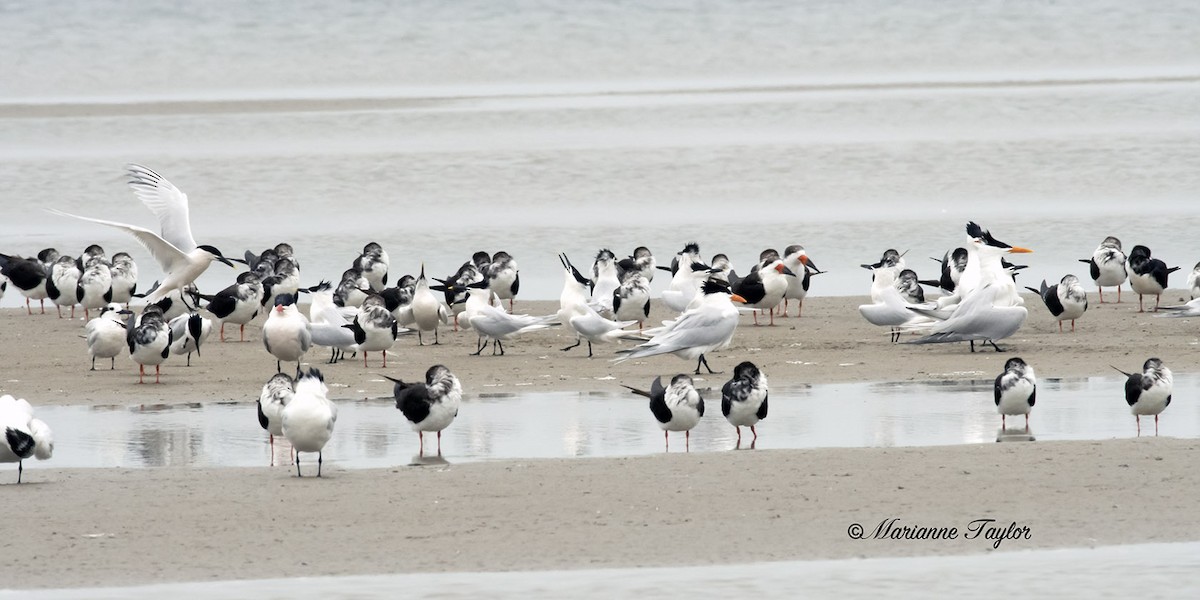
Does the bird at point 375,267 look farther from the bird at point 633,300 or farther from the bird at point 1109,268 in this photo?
the bird at point 1109,268

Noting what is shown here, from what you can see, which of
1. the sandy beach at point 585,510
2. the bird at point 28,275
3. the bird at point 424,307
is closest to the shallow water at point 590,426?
the sandy beach at point 585,510

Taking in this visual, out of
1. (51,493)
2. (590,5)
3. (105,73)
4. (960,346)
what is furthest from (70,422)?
(590,5)

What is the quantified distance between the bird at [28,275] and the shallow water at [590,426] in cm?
609

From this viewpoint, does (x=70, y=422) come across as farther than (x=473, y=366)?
No

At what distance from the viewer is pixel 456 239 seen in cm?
2409

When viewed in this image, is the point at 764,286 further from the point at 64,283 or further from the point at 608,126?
the point at 608,126

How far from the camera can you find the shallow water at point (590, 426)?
10.7m

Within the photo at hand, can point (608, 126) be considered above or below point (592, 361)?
above

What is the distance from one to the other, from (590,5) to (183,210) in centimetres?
3773

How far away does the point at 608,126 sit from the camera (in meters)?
35.3

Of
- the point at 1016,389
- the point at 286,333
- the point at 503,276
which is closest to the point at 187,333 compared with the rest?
the point at 286,333

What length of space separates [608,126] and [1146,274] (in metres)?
18.8

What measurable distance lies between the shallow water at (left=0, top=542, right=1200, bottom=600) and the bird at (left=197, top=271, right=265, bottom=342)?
8401 mm

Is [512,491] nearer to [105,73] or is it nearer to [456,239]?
[456,239]
